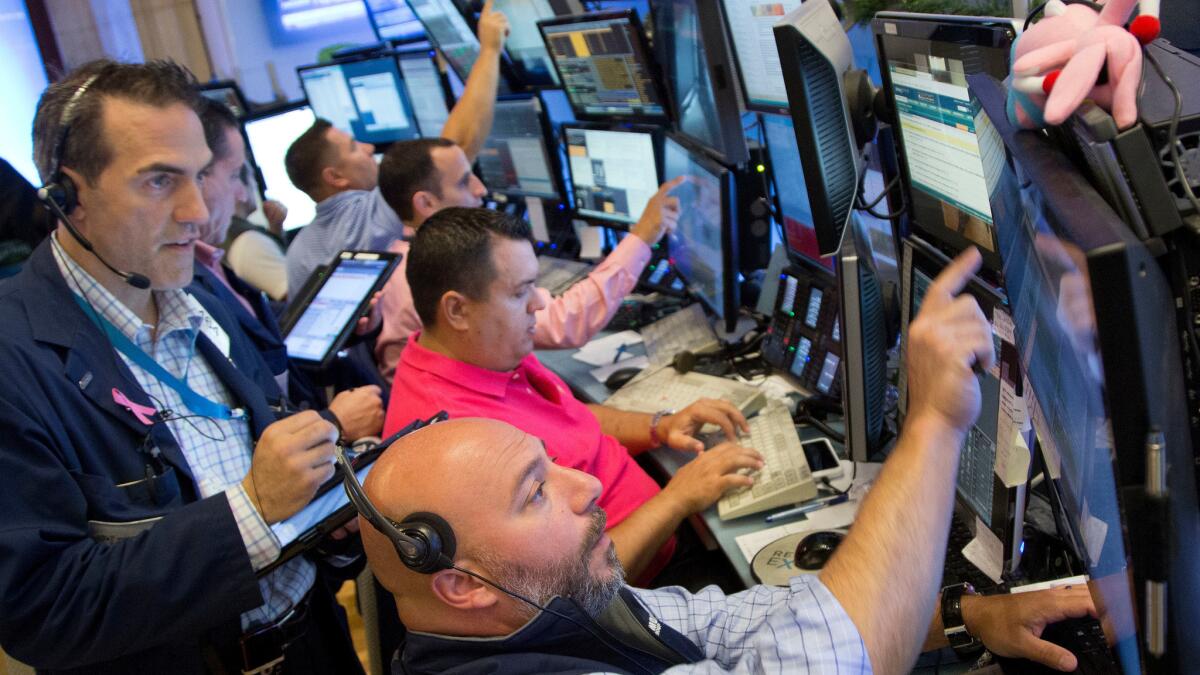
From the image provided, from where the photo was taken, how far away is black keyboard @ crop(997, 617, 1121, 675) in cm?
114

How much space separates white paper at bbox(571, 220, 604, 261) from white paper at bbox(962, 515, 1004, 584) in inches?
92.2

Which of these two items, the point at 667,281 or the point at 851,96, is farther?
the point at 667,281

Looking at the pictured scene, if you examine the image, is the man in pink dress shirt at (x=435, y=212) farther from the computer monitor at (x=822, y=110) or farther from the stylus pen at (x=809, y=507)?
the computer monitor at (x=822, y=110)

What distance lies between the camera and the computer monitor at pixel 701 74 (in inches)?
94.9

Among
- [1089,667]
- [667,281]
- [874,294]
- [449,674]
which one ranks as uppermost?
[874,294]

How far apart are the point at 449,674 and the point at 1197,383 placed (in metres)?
0.82

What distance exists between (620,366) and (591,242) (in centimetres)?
101

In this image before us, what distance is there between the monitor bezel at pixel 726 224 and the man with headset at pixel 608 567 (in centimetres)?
130

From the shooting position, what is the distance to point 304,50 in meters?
7.86

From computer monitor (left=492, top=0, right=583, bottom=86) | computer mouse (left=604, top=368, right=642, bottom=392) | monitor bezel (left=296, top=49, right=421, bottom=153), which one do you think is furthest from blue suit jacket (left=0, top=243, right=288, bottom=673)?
monitor bezel (left=296, top=49, right=421, bottom=153)

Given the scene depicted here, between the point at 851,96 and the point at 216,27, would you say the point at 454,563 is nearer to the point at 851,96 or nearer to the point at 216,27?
the point at 851,96

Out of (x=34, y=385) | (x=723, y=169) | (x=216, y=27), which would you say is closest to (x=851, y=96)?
(x=723, y=169)

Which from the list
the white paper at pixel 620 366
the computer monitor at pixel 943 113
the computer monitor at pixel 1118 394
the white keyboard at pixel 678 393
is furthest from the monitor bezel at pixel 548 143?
the computer monitor at pixel 1118 394

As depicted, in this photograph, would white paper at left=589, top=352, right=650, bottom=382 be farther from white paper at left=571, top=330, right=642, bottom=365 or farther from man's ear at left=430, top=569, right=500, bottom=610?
man's ear at left=430, top=569, right=500, bottom=610
